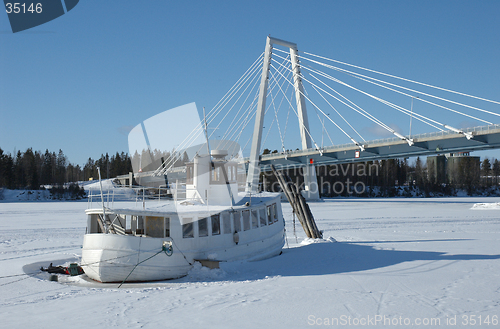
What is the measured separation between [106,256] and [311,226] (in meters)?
12.1

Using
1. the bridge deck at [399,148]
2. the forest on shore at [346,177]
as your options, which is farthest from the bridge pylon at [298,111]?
the forest on shore at [346,177]

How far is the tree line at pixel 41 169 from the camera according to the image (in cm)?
7856

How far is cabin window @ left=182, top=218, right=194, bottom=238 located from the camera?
510 inches

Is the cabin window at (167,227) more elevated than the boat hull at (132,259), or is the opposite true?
the cabin window at (167,227)

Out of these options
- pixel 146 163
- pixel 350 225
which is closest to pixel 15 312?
pixel 350 225

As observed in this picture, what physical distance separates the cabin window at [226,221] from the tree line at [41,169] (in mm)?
49111

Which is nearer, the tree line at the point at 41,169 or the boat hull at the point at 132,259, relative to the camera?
the boat hull at the point at 132,259

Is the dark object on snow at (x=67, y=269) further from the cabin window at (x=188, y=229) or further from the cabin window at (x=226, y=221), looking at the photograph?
the cabin window at (x=226, y=221)

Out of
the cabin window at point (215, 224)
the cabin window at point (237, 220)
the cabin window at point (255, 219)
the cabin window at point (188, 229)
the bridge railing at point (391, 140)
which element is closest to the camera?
the cabin window at point (188, 229)

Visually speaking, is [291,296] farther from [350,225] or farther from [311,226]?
[350,225]

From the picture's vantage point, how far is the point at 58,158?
121 metres

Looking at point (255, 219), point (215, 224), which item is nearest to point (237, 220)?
point (215, 224)

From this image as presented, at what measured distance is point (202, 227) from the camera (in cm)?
1340

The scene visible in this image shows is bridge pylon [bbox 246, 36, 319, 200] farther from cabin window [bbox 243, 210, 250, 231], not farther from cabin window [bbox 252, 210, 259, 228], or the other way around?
cabin window [bbox 243, 210, 250, 231]
